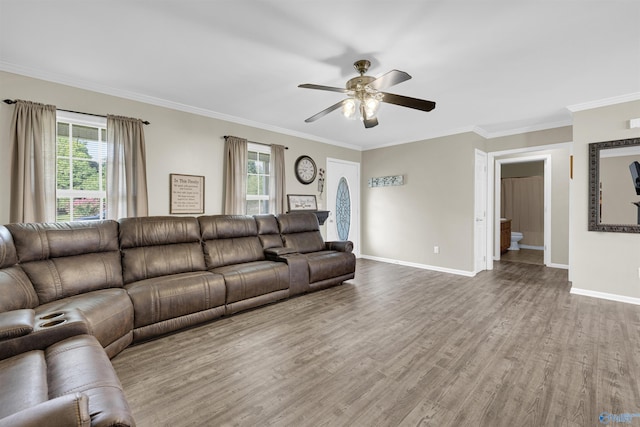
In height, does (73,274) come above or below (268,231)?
below

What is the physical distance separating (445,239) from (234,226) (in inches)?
148

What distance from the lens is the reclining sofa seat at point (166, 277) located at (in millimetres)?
2590

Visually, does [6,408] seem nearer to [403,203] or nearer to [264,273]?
[264,273]

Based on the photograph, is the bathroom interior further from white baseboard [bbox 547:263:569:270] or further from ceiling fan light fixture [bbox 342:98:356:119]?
ceiling fan light fixture [bbox 342:98:356:119]

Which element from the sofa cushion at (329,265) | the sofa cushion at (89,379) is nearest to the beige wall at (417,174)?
the sofa cushion at (329,265)

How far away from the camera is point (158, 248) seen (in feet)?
10.5

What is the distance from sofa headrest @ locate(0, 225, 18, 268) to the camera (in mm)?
2184

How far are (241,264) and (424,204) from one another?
369 cm

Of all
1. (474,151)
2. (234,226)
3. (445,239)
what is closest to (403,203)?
(445,239)

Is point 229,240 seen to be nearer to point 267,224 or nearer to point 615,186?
point 267,224

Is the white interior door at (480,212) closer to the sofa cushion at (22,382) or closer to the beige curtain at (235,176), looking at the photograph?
the beige curtain at (235,176)

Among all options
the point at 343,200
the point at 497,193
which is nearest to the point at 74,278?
the point at 343,200

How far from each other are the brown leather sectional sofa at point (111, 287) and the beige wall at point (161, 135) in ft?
2.30

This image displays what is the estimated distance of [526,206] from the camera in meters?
7.96
